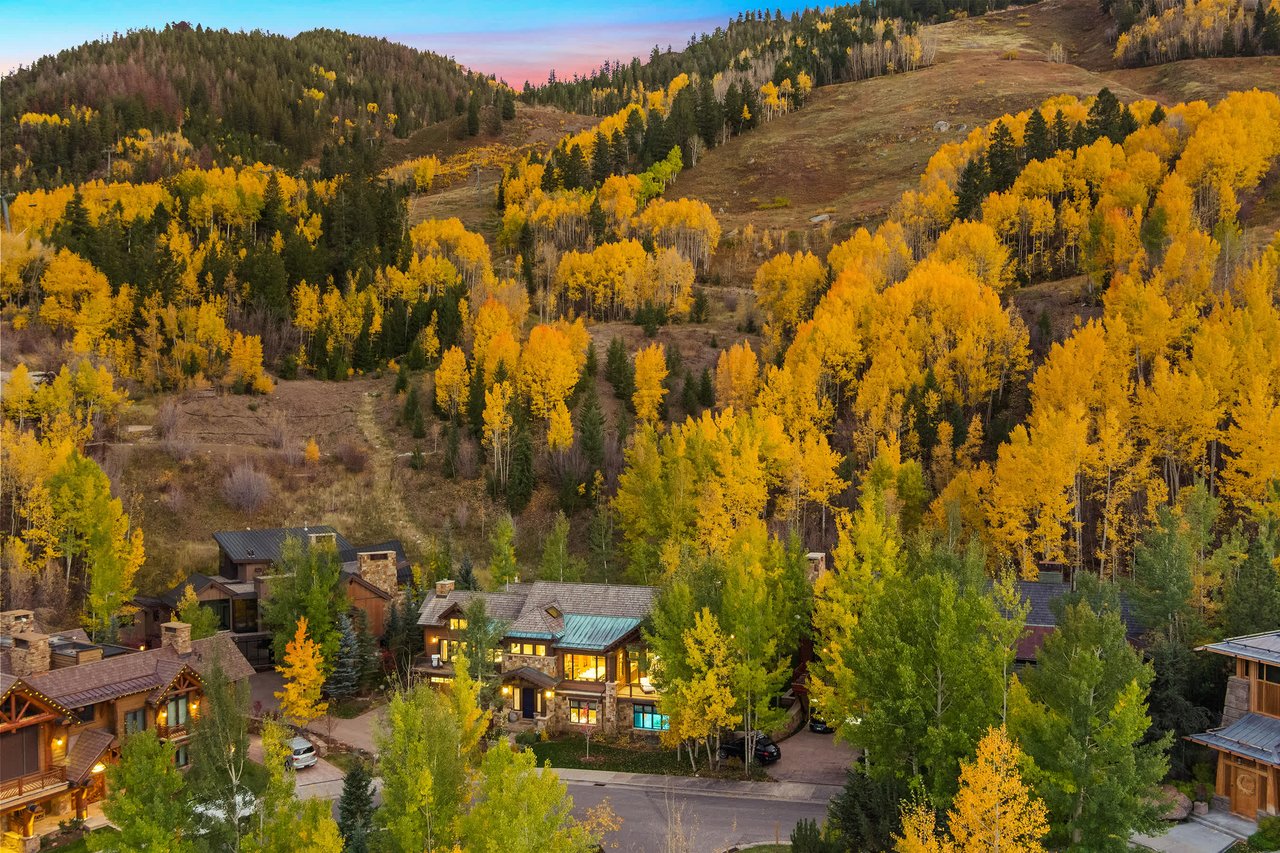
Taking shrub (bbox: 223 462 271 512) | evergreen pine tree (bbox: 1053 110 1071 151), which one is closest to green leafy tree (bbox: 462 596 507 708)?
shrub (bbox: 223 462 271 512)

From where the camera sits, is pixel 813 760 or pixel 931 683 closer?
pixel 931 683

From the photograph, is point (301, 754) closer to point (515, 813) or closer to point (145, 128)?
point (515, 813)

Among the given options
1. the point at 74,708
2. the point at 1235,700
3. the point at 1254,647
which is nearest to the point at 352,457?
the point at 74,708

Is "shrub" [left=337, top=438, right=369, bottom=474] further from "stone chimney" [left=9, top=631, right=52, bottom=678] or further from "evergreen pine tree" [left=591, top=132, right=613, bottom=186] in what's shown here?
"evergreen pine tree" [left=591, top=132, right=613, bottom=186]

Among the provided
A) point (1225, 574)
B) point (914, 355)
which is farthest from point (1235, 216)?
point (1225, 574)

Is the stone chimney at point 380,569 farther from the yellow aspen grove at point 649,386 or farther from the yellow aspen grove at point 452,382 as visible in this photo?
the yellow aspen grove at point 649,386

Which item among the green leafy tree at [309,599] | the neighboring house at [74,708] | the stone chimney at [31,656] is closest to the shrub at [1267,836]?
the neighboring house at [74,708]
